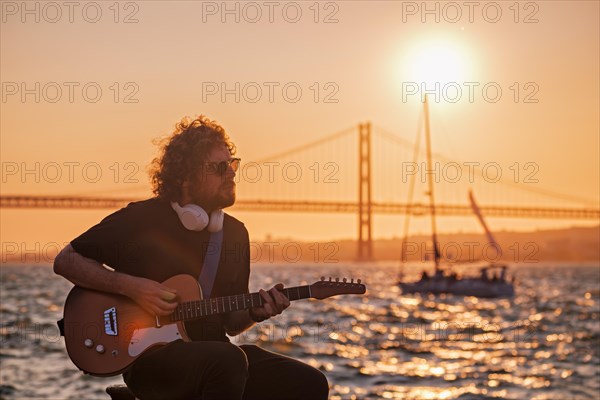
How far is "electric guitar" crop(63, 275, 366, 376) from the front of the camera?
4.10 meters

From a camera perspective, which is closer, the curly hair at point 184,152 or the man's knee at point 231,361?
the man's knee at point 231,361

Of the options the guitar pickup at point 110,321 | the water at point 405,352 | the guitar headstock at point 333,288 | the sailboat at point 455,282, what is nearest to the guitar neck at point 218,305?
the guitar headstock at point 333,288

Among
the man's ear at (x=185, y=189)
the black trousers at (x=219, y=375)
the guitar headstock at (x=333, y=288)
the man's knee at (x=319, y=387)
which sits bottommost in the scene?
the man's knee at (x=319, y=387)

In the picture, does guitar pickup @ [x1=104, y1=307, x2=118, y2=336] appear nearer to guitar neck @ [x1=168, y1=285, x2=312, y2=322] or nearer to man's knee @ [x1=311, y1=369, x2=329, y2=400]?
guitar neck @ [x1=168, y1=285, x2=312, y2=322]

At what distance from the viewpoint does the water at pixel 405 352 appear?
15.3 metres

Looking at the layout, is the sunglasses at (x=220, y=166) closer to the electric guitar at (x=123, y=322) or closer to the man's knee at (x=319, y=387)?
the electric guitar at (x=123, y=322)

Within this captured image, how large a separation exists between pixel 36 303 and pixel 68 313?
3779cm

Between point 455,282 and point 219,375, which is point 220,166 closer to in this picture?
point 219,375

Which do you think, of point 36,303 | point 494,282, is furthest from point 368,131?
point 36,303

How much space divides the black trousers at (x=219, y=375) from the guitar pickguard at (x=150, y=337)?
2.9 inches

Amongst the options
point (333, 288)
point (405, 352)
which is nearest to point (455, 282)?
point (405, 352)

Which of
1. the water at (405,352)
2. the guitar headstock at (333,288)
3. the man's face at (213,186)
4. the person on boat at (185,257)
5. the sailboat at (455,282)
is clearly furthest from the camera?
the sailboat at (455,282)

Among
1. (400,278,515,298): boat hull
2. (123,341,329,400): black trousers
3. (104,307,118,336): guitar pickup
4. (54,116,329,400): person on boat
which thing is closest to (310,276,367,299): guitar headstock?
(54,116,329,400): person on boat

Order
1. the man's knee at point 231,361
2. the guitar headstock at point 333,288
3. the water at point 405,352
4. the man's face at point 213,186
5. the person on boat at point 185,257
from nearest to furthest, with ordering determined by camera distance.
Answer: the man's knee at point 231,361
the person on boat at point 185,257
the man's face at point 213,186
the guitar headstock at point 333,288
the water at point 405,352
